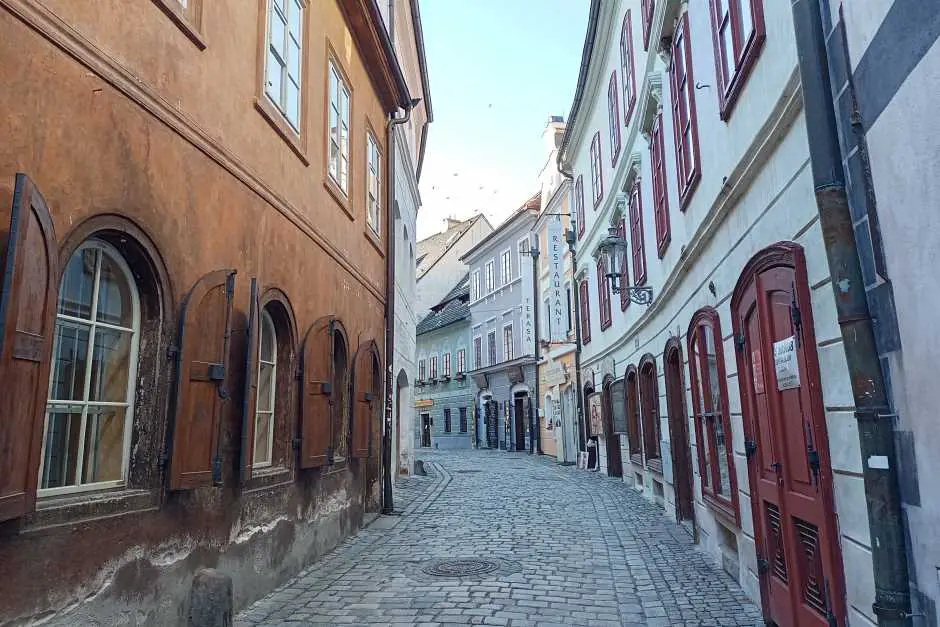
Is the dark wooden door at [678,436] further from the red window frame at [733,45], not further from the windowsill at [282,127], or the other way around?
the windowsill at [282,127]

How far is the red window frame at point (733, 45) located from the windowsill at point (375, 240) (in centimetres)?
560

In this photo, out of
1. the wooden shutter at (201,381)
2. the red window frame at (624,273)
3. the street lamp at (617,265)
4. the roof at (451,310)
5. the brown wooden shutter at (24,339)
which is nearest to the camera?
the brown wooden shutter at (24,339)

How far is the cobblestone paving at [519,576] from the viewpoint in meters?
5.63

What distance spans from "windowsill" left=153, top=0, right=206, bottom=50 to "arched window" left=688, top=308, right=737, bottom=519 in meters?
4.86

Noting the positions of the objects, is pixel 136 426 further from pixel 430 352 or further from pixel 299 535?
pixel 430 352

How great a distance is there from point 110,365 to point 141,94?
165 cm

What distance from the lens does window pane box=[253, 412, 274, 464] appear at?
260 inches

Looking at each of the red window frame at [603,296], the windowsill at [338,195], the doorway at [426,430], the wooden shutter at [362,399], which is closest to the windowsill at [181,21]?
the windowsill at [338,195]

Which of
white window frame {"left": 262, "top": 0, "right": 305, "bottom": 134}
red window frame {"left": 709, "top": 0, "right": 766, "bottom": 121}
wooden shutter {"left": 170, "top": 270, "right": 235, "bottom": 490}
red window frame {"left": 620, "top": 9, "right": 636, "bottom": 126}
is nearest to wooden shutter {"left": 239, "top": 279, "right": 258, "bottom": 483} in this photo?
wooden shutter {"left": 170, "top": 270, "right": 235, "bottom": 490}

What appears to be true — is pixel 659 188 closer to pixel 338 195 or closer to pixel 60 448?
pixel 338 195

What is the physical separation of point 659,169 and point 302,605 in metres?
6.98

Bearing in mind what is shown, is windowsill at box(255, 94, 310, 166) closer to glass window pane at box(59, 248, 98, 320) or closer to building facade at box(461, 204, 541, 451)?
glass window pane at box(59, 248, 98, 320)

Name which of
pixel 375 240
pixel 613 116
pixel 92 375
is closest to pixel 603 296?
pixel 613 116

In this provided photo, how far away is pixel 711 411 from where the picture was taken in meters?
7.35
